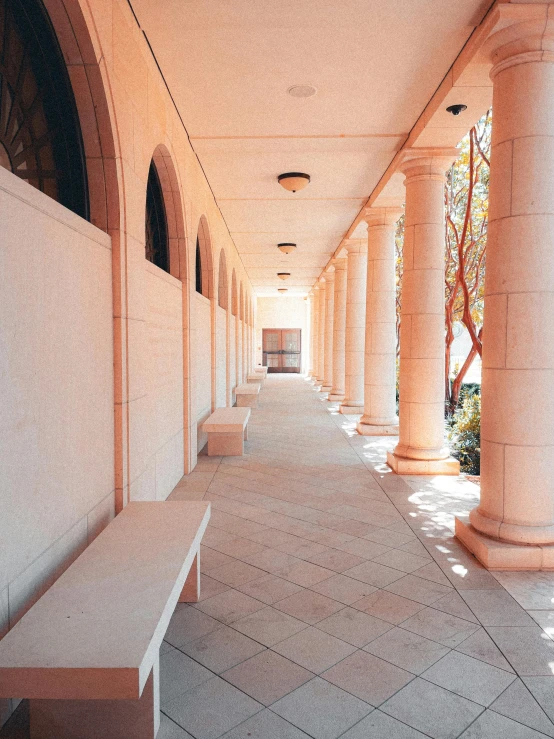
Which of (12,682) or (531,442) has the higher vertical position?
(531,442)

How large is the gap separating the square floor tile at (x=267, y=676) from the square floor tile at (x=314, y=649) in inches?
2.4

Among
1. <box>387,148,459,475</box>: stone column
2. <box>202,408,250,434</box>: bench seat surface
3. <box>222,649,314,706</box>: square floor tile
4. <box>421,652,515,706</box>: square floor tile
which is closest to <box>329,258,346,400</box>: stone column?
<box>202,408,250,434</box>: bench seat surface

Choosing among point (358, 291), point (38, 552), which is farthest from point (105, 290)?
point (358, 291)

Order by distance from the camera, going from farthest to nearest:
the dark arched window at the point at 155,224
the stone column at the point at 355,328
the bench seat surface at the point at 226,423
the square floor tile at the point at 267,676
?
the stone column at the point at 355,328 < the bench seat surface at the point at 226,423 < the dark arched window at the point at 155,224 < the square floor tile at the point at 267,676

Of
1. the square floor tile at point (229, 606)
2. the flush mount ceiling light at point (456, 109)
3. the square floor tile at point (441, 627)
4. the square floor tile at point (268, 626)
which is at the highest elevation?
the flush mount ceiling light at point (456, 109)

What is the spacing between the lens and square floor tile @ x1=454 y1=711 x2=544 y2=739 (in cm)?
285

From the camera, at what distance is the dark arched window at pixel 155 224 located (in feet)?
23.7

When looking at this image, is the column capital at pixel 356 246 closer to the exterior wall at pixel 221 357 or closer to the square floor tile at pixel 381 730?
the exterior wall at pixel 221 357

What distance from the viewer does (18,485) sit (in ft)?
10.0

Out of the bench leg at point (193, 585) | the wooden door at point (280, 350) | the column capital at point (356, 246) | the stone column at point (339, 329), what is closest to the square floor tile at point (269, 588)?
the bench leg at point (193, 585)

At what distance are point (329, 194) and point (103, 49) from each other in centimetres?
732

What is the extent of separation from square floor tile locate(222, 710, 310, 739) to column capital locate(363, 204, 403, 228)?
33.2 ft

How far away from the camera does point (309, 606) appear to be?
167 inches

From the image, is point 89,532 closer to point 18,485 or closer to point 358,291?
point 18,485
